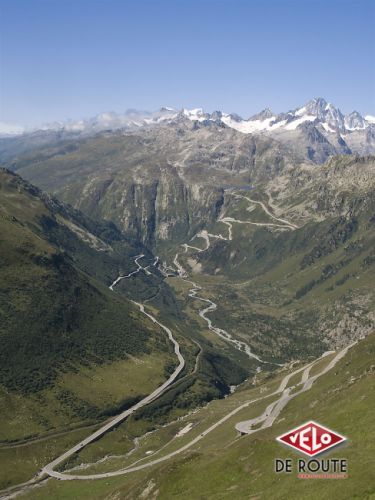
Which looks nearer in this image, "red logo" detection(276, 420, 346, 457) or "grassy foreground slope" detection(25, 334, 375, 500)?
"grassy foreground slope" detection(25, 334, 375, 500)

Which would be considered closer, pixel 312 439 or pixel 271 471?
pixel 312 439

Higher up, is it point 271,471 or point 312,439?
point 312,439

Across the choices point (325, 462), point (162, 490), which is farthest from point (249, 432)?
point (325, 462)

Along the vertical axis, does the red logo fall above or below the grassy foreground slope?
above

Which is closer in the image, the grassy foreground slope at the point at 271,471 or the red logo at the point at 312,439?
the grassy foreground slope at the point at 271,471

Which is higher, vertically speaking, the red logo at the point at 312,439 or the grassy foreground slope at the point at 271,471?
the red logo at the point at 312,439

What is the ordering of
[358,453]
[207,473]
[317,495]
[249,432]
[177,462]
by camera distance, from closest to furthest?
1. [317,495]
2. [358,453]
3. [207,473]
4. [177,462]
5. [249,432]

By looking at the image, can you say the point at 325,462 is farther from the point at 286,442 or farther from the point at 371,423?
the point at 371,423

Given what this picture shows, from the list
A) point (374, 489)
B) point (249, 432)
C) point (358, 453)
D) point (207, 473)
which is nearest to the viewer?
point (374, 489)
